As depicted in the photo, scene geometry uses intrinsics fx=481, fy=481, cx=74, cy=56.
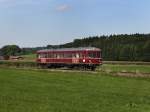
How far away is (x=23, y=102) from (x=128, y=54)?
95.0 meters

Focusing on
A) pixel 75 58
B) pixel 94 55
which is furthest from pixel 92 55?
pixel 75 58

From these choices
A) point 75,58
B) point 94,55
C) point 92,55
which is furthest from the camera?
point 75,58

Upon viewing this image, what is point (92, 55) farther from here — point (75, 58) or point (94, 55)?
point (75, 58)

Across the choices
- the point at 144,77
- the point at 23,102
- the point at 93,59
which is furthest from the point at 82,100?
the point at 93,59

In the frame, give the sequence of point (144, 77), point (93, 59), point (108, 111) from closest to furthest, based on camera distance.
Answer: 1. point (108, 111)
2. point (144, 77)
3. point (93, 59)

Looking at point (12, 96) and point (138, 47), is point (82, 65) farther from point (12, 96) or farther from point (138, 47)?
point (138, 47)

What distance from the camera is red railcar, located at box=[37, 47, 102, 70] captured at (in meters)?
62.3

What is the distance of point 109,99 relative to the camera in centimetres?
2042

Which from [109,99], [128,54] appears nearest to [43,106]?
[109,99]

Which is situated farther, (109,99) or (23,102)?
(109,99)

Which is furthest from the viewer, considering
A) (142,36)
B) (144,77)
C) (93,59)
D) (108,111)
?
(142,36)

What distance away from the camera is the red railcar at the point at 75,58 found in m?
62.3

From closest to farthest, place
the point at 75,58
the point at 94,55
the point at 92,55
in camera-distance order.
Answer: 1. the point at 92,55
2. the point at 94,55
3. the point at 75,58

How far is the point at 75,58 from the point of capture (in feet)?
209
